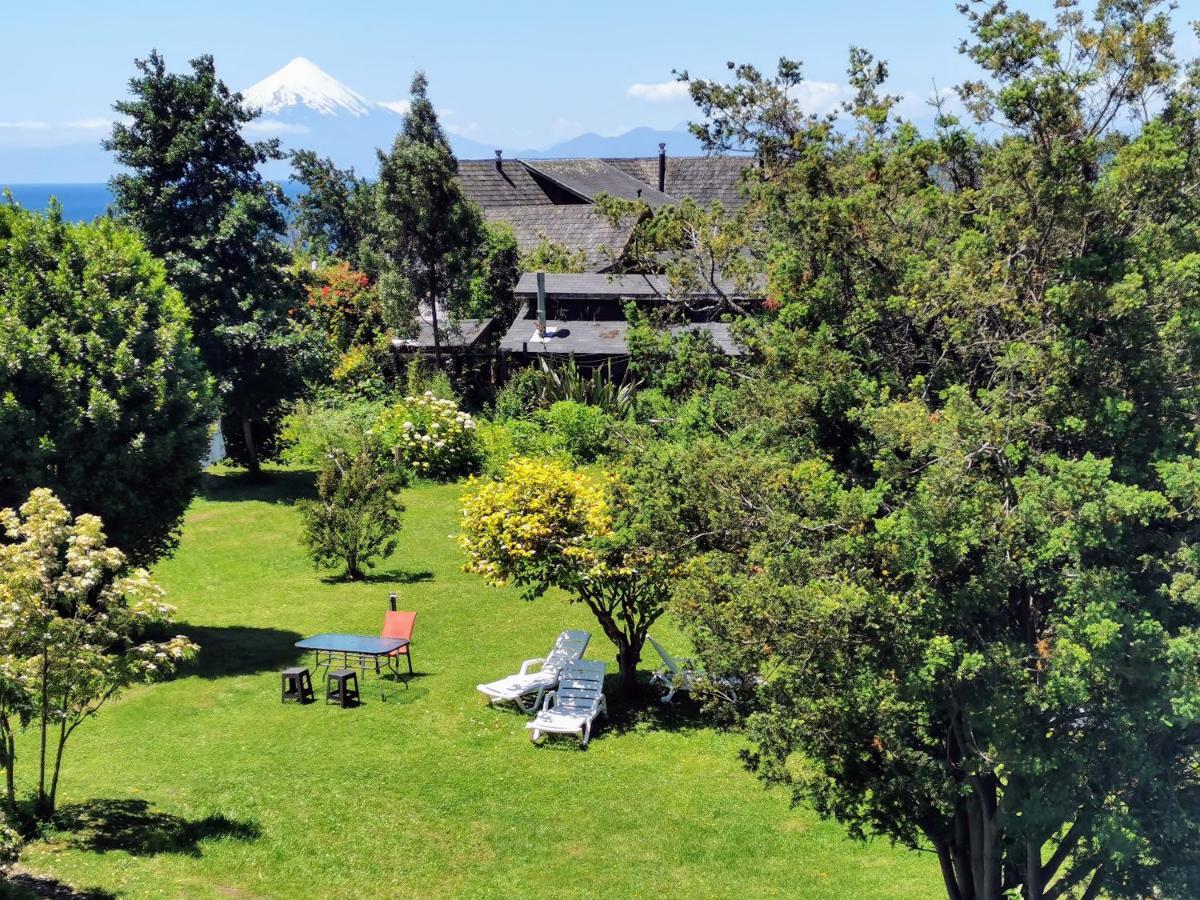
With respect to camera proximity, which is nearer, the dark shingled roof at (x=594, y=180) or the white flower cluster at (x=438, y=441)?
the white flower cluster at (x=438, y=441)

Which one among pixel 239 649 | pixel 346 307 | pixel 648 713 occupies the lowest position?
pixel 648 713

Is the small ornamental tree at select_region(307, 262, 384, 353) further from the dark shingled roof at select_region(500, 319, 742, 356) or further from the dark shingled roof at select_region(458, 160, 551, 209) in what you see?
the dark shingled roof at select_region(458, 160, 551, 209)

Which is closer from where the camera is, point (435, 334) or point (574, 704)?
point (574, 704)

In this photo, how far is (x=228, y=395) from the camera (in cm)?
2870

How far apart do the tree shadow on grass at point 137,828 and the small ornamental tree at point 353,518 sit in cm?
989

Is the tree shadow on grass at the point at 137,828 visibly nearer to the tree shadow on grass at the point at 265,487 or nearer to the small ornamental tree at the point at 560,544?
the small ornamental tree at the point at 560,544

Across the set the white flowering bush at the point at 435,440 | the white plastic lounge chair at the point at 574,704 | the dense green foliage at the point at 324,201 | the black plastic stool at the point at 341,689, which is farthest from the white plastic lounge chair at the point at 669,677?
the dense green foliage at the point at 324,201

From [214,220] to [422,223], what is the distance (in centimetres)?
794

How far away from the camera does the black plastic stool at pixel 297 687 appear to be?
51.5ft

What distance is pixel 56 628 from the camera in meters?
10.9

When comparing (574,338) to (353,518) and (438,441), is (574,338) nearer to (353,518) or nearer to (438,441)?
(438,441)

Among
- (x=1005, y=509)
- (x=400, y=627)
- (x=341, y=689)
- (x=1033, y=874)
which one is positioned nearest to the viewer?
(x=1005, y=509)

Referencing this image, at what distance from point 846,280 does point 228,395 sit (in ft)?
69.0


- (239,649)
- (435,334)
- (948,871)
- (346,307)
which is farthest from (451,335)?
(948,871)
